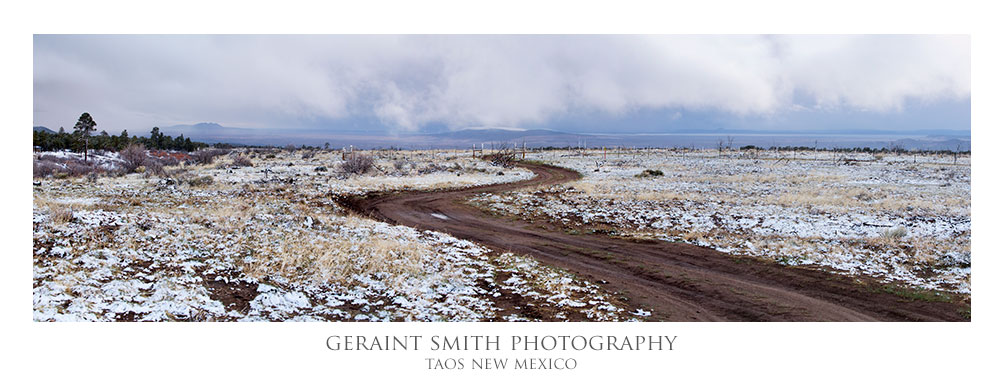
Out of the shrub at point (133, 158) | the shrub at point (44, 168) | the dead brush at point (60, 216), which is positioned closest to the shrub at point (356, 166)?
the shrub at point (133, 158)

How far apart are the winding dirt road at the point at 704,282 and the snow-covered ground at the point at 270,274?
1.03 meters

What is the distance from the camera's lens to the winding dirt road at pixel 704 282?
8.34 metres

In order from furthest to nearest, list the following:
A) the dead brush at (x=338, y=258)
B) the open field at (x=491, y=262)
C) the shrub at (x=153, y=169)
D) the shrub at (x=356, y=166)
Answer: the shrub at (x=356, y=166) → the shrub at (x=153, y=169) → the dead brush at (x=338, y=258) → the open field at (x=491, y=262)

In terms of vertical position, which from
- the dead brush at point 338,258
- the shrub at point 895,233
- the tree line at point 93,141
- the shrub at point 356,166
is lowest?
the dead brush at point 338,258

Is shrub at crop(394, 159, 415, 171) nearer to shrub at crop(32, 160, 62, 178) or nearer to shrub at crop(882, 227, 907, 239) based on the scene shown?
shrub at crop(32, 160, 62, 178)

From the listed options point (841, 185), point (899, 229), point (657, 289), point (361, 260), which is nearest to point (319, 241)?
point (361, 260)

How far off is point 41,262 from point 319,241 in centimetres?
483

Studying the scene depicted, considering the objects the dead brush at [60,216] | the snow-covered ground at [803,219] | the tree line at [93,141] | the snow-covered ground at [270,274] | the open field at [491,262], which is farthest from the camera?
the tree line at [93,141]

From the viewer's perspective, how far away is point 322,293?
8.34m

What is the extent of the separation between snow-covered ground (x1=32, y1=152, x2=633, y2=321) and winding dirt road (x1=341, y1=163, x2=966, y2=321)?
40.6 inches

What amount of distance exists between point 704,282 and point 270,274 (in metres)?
8.94

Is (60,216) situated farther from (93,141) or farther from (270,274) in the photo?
(93,141)

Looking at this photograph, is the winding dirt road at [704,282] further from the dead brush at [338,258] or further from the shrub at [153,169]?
the shrub at [153,169]
